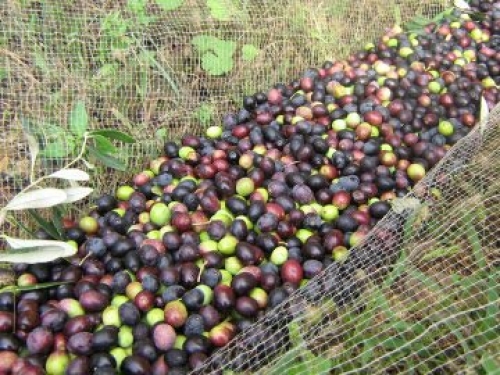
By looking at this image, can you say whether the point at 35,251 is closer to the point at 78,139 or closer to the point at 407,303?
the point at 78,139

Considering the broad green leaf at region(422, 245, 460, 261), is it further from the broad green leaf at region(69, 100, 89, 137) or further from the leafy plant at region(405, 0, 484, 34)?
the leafy plant at region(405, 0, 484, 34)

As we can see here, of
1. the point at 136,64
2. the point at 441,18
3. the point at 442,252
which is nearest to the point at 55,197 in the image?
the point at 136,64

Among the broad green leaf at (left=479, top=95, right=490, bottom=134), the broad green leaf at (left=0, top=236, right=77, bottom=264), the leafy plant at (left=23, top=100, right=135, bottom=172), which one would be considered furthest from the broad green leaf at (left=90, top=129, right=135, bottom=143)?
the broad green leaf at (left=479, top=95, right=490, bottom=134)

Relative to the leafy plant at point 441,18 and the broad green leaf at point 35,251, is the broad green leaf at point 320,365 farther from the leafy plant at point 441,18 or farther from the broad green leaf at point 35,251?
the leafy plant at point 441,18

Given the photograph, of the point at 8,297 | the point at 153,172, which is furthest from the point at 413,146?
the point at 8,297

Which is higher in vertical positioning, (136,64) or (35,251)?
(136,64)

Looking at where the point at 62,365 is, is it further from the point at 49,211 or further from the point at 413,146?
the point at 413,146

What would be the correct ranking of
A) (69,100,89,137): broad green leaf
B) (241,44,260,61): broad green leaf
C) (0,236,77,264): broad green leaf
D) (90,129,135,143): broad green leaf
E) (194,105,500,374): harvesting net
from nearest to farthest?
(194,105,500,374): harvesting net < (0,236,77,264): broad green leaf < (90,129,135,143): broad green leaf < (69,100,89,137): broad green leaf < (241,44,260,61): broad green leaf
